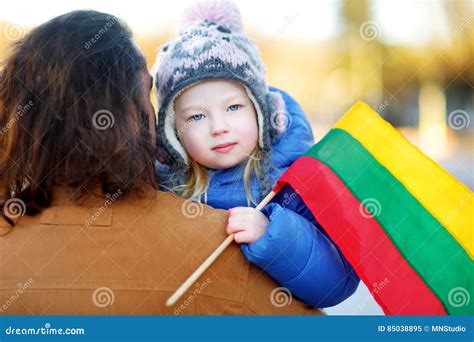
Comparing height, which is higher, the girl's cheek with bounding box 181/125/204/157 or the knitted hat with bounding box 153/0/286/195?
the knitted hat with bounding box 153/0/286/195

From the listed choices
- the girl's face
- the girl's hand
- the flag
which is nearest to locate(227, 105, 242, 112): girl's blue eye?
the girl's face

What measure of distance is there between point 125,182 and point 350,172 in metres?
0.81

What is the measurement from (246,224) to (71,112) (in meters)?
0.58

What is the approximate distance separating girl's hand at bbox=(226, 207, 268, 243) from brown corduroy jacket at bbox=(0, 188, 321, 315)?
4cm

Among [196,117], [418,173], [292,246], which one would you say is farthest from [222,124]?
[418,173]

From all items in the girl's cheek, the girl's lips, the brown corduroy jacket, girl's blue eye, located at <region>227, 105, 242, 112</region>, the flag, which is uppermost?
the flag

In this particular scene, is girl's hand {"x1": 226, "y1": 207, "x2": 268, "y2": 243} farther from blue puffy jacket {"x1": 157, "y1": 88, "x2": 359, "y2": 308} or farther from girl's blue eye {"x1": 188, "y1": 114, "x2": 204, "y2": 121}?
girl's blue eye {"x1": 188, "y1": 114, "x2": 204, "y2": 121}

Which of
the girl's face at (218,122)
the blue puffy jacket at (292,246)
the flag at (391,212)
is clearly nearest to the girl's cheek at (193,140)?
the girl's face at (218,122)

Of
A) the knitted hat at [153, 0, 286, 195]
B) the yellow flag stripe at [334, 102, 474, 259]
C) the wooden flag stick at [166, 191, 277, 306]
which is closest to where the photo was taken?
the wooden flag stick at [166, 191, 277, 306]

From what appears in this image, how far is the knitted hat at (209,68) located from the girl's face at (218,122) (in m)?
0.03

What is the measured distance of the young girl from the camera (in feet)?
8.35

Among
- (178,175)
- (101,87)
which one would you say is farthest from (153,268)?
(178,175)

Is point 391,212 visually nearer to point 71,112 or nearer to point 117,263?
point 117,263

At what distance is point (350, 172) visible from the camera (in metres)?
2.51
